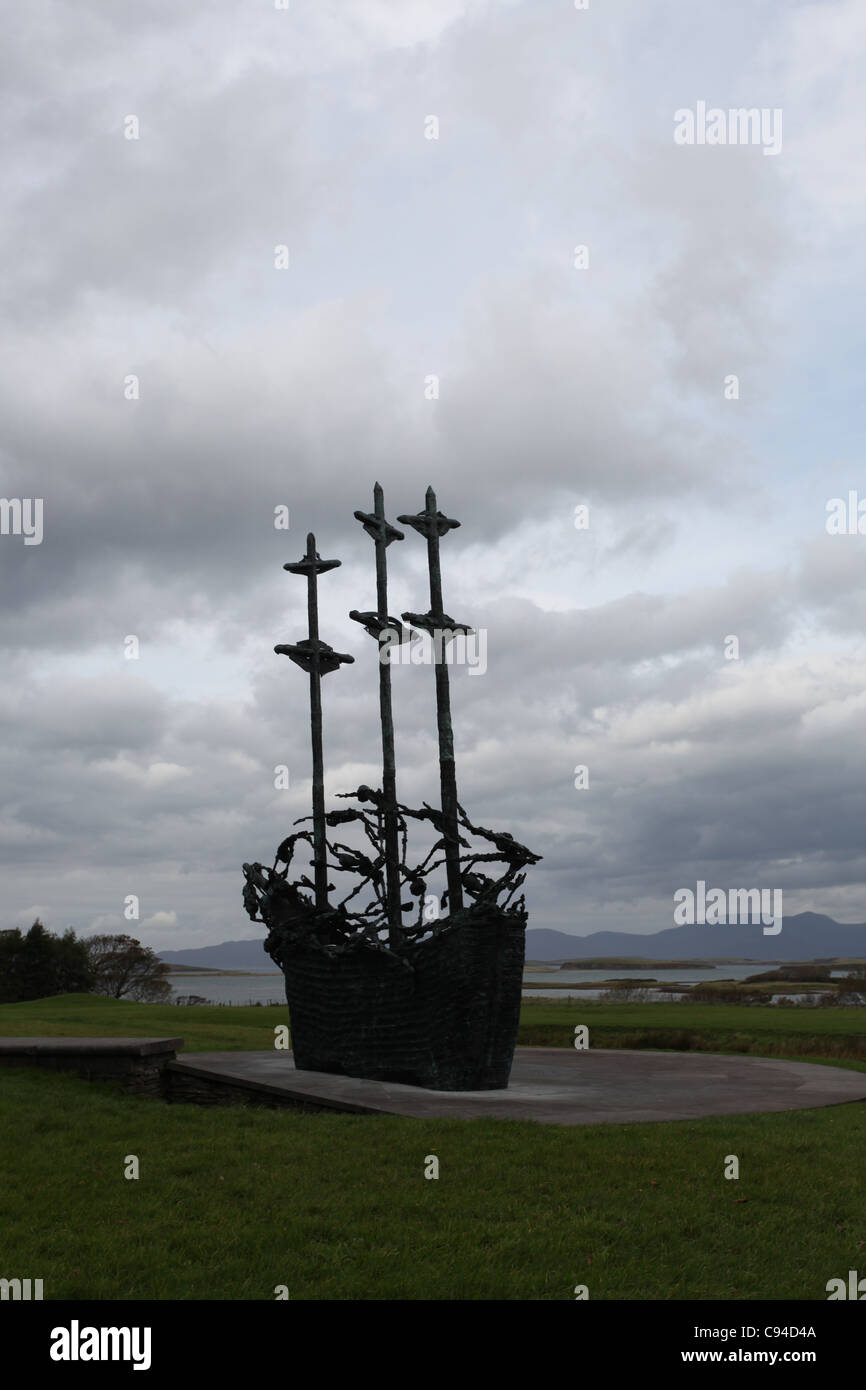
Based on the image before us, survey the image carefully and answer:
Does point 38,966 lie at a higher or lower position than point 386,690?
lower

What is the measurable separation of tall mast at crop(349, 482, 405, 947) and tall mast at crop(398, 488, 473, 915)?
0.36m

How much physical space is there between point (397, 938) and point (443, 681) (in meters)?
3.38

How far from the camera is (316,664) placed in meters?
15.7

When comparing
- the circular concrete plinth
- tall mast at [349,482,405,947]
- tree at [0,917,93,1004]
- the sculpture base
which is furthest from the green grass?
tree at [0,917,93,1004]

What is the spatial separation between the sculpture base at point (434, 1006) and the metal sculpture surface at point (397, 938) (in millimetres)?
15

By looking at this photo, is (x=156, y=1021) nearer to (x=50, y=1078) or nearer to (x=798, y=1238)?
(x=50, y=1078)

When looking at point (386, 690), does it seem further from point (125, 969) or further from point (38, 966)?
point (125, 969)

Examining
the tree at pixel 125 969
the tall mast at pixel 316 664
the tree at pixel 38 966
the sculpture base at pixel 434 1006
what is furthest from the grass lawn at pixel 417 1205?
the tree at pixel 125 969

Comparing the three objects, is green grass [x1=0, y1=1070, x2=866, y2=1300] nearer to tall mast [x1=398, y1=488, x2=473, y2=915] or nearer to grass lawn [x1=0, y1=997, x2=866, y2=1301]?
grass lawn [x1=0, y1=997, x2=866, y2=1301]

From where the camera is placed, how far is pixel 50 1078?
1299 cm

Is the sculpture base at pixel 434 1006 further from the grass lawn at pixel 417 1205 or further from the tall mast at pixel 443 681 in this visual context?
the grass lawn at pixel 417 1205

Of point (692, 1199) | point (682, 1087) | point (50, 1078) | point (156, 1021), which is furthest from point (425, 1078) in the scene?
point (156, 1021)

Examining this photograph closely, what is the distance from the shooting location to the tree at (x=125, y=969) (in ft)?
192

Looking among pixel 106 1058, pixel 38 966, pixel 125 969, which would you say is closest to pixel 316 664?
pixel 106 1058
